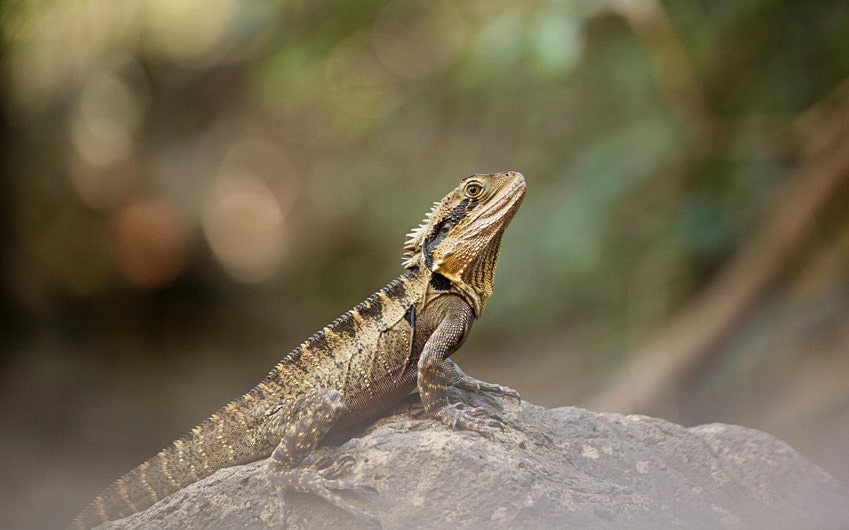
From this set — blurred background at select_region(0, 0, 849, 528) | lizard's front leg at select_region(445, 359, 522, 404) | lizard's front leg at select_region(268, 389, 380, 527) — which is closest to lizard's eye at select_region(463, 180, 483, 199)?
lizard's front leg at select_region(445, 359, 522, 404)

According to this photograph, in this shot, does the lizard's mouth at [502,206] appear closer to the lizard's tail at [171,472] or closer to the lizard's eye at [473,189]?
the lizard's eye at [473,189]

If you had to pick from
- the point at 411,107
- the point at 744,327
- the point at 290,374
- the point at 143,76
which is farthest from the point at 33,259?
the point at 744,327

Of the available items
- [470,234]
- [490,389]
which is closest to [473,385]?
[490,389]

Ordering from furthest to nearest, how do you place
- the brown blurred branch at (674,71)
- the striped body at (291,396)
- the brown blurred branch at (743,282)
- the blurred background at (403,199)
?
the blurred background at (403,199) → the brown blurred branch at (743,282) → the brown blurred branch at (674,71) → the striped body at (291,396)

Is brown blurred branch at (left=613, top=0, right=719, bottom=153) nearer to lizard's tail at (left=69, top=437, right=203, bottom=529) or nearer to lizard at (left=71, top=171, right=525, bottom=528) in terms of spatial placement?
lizard at (left=71, top=171, right=525, bottom=528)

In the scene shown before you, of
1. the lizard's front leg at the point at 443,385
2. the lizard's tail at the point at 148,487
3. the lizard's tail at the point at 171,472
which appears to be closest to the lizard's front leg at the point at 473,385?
the lizard's front leg at the point at 443,385

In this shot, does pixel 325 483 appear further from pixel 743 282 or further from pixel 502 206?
pixel 743 282

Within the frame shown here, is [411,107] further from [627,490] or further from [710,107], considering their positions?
[627,490]
